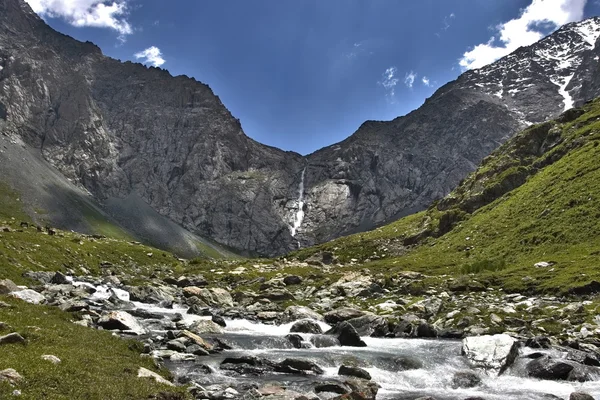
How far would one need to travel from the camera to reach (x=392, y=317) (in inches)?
1921

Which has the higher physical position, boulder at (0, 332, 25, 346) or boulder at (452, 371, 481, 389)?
boulder at (0, 332, 25, 346)

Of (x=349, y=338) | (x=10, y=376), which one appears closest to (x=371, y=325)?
(x=349, y=338)

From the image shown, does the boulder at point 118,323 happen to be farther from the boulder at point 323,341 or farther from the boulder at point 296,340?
the boulder at point 323,341

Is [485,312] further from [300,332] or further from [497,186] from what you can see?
[497,186]

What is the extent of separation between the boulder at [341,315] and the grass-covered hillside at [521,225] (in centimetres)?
2175

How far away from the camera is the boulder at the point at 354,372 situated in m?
28.2

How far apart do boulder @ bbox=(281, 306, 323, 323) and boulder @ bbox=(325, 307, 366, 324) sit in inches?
51.9

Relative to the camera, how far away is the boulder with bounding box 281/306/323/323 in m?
50.6

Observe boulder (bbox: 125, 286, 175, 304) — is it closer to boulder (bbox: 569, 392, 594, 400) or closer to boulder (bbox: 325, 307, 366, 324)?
boulder (bbox: 325, 307, 366, 324)

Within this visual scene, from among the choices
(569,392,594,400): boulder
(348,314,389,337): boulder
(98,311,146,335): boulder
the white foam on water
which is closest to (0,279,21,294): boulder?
(98,311,146,335): boulder

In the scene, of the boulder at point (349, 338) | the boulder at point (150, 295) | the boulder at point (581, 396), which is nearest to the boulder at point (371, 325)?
the boulder at point (349, 338)

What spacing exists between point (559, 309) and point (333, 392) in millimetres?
32231

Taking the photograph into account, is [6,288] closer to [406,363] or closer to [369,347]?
[369,347]

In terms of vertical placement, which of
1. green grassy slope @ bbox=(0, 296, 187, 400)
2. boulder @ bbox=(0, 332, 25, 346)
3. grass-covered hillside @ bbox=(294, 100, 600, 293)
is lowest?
green grassy slope @ bbox=(0, 296, 187, 400)
